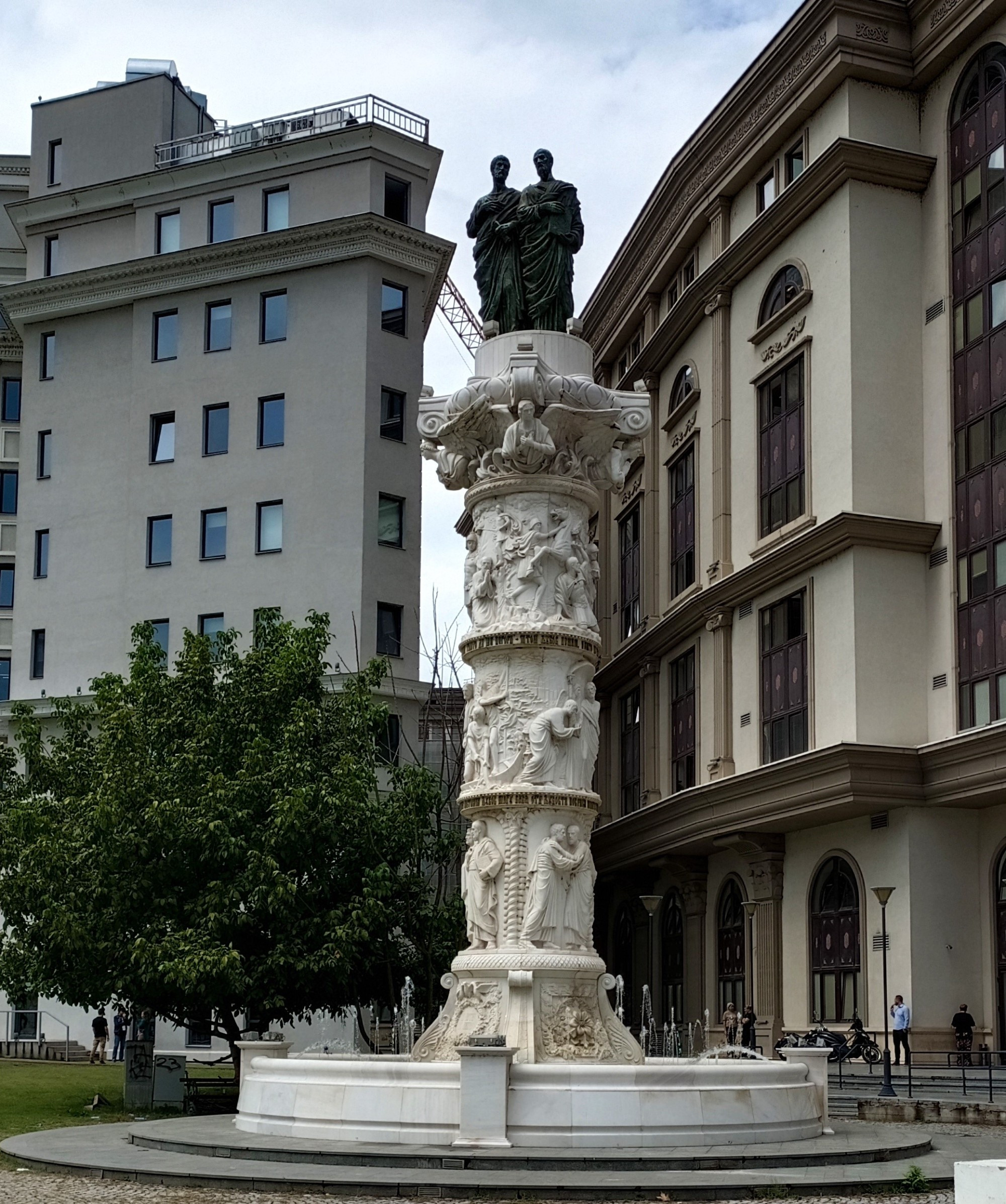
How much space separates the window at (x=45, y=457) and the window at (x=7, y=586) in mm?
9113

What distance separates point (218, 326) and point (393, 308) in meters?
5.85

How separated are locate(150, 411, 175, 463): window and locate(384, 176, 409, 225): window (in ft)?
31.3

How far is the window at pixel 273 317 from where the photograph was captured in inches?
2142

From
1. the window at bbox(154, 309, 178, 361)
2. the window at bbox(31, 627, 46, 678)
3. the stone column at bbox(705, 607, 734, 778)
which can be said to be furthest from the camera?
the window at bbox(31, 627, 46, 678)

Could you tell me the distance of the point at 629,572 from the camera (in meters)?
53.8

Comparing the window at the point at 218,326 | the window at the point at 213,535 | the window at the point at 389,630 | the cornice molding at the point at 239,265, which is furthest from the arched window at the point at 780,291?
the window at the point at 218,326

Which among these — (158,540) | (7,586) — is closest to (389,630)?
(158,540)

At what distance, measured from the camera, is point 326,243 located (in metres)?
53.6

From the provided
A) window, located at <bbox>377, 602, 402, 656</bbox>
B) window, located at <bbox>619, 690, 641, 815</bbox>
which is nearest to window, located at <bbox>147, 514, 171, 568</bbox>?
window, located at <bbox>377, 602, 402, 656</bbox>

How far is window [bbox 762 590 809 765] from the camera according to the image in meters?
38.2

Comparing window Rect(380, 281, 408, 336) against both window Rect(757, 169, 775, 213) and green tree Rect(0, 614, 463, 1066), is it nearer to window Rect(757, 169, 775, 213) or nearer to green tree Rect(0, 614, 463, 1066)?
window Rect(757, 169, 775, 213)

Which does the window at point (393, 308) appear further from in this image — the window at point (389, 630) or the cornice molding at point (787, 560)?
the cornice molding at point (787, 560)

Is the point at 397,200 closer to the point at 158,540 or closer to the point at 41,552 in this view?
the point at 158,540

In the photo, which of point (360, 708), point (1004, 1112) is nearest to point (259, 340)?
point (360, 708)
